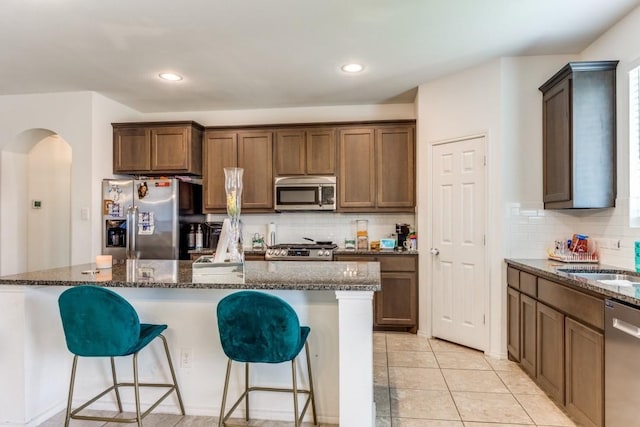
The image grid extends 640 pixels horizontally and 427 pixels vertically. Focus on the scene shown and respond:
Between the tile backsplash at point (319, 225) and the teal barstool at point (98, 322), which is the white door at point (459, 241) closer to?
the tile backsplash at point (319, 225)

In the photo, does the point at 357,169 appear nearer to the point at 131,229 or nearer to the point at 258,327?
the point at 131,229

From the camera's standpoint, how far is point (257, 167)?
434 cm

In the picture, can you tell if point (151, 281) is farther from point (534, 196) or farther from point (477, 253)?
point (534, 196)

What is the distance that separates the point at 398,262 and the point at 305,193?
51.2 inches

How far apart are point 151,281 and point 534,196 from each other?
3.07 meters

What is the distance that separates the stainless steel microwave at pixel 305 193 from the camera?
4.18 metres

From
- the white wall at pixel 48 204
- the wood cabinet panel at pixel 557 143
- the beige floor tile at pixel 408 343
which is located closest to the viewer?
the wood cabinet panel at pixel 557 143

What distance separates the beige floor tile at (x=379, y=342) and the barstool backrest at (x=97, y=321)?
227 centimetres

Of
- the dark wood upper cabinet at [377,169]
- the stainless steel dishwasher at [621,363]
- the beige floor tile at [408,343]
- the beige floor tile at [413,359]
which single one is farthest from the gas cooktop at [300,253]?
the stainless steel dishwasher at [621,363]

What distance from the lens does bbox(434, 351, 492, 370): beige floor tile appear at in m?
3.01

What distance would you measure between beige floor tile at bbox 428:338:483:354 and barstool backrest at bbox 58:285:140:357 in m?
2.67

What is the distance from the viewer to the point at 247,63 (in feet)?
10.7

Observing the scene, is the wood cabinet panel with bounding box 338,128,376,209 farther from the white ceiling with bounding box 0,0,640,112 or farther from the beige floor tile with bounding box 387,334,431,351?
the beige floor tile with bounding box 387,334,431,351

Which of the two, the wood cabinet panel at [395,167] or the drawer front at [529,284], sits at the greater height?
the wood cabinet panel at [395,167]
